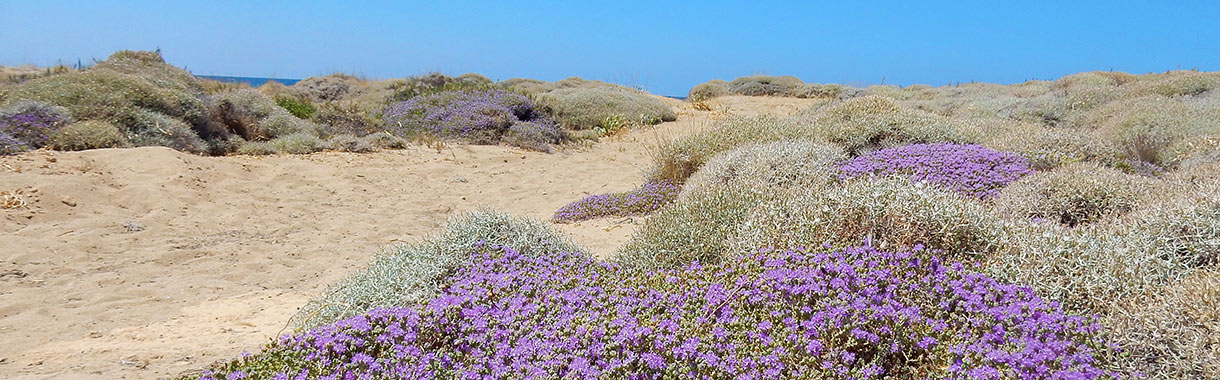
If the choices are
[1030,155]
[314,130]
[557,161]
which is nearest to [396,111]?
[314,130]

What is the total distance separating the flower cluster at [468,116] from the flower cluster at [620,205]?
19.6ft

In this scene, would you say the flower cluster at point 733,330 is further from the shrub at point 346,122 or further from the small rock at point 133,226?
the shrub at point 346,122

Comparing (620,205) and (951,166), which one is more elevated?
(951,166)

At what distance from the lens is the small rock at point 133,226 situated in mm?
6836

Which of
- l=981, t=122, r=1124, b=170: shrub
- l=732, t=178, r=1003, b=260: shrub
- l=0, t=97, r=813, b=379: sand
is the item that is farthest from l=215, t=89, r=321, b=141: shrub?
l=981, t=122, r=1124, b=170: shrub

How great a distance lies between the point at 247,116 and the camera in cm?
1248

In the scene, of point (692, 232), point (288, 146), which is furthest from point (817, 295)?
point (288, 146)

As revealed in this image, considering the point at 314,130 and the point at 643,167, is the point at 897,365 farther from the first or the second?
the point at 314,130

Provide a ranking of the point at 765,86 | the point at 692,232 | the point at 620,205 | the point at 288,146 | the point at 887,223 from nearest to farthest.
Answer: the point at 887,223, the point at 692,232, the point at 620,205, the point at 288,146, the point at 765,86

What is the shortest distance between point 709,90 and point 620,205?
20664 millimetres

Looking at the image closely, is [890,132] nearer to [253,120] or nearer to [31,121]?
[253,120]

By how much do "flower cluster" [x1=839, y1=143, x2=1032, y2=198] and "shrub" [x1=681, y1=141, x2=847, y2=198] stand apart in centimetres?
23

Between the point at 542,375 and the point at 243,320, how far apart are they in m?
2.97

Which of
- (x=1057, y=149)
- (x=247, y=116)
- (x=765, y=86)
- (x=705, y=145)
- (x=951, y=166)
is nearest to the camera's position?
(x=951, y=166)
